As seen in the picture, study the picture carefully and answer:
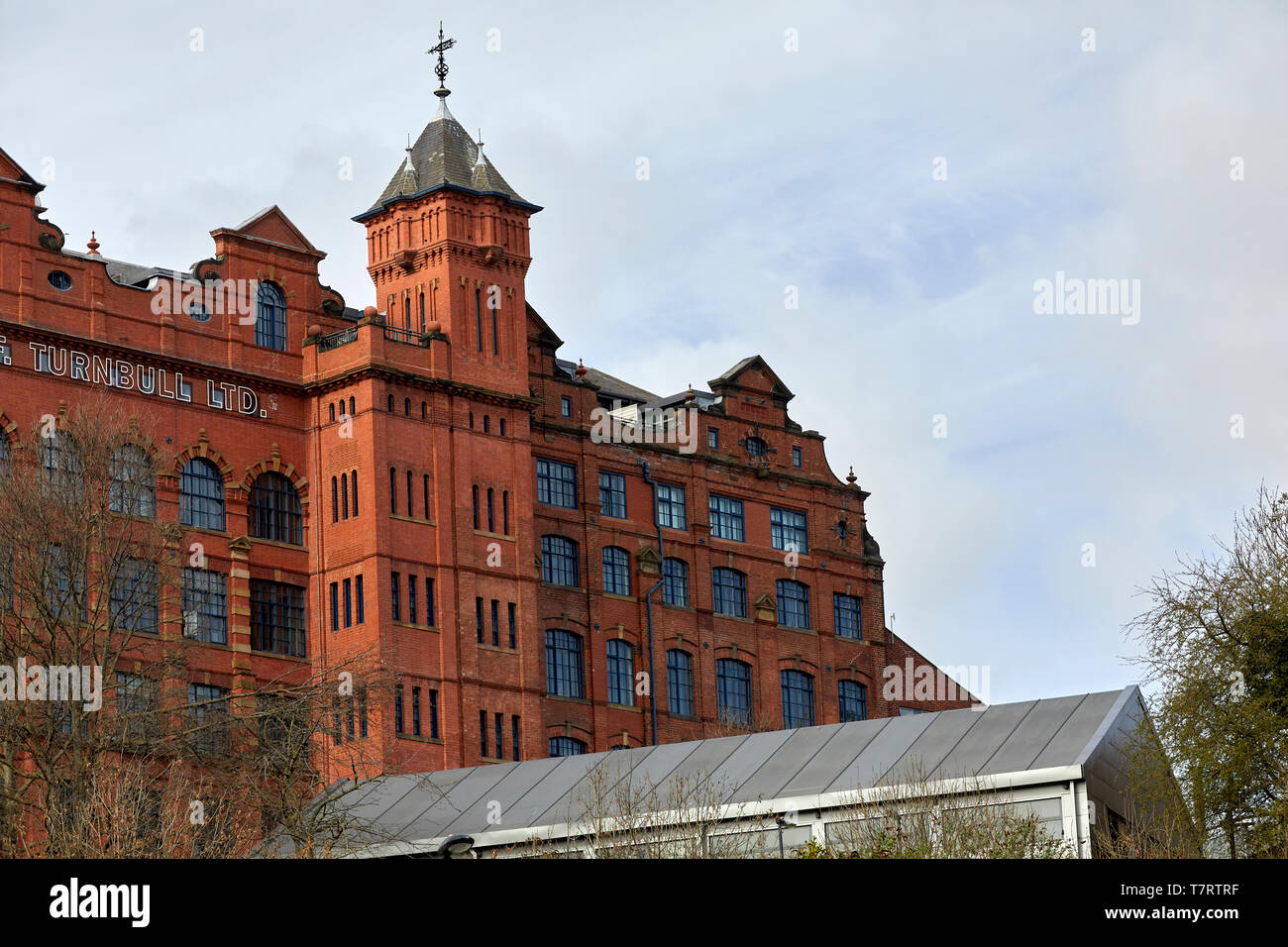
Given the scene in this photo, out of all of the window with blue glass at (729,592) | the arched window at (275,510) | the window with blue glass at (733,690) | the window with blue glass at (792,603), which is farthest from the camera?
the window with blue glass at (792,603)

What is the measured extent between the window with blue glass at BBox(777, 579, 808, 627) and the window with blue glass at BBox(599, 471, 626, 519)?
7643 mm

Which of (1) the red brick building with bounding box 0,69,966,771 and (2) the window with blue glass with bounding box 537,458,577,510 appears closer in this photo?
(1) the red brick building with bounding box 0,69,966,771

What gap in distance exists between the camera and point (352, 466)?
66.8 metres

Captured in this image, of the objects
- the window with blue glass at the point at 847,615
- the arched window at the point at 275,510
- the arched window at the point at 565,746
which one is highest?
the arched window at the point at 275,510

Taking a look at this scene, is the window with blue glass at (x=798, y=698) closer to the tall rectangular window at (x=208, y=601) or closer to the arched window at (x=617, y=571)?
the arched window at (x=617, y=571)

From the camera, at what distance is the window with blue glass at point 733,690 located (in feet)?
252

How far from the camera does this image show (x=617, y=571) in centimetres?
7544

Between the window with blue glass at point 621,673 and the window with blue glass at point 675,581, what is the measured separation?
8.93 ft

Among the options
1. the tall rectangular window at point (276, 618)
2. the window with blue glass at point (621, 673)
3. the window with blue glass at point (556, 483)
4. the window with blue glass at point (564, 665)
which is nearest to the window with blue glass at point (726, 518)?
the window with blue glass at point (621, 673)

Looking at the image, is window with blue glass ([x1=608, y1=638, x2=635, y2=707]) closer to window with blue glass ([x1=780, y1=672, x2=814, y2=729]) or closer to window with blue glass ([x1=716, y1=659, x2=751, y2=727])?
window with blue glass ([x1=716, y1=659, x2=751, y2=727])

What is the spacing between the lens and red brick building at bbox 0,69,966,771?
209 feet

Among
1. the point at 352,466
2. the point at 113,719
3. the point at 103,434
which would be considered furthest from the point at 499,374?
the point at 113,719

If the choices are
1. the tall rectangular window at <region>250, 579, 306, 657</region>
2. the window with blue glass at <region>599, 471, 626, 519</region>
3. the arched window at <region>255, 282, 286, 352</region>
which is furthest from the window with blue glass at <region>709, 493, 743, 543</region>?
the arched window at <region>255, 282, 286, 352</region>
